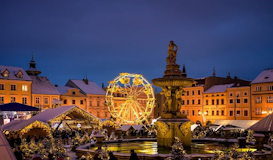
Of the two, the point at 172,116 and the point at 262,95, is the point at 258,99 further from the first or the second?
the point at 172,116

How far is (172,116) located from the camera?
61.4 feet

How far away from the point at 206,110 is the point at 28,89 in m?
36.4

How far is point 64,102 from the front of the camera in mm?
67438

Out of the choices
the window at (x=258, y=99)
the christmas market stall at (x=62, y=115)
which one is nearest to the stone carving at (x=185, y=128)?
the christmas market stall at (x=62, y=115)

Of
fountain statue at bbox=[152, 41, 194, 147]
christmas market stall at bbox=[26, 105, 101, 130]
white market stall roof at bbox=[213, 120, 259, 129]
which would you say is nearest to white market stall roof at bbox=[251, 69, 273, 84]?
white market stall roof at bbox=[213, 120, 259, 129]

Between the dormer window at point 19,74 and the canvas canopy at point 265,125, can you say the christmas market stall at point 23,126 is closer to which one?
the canvas canopy at point 265,125

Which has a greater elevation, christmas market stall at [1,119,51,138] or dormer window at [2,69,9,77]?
dormer window at [2,69,9,77]

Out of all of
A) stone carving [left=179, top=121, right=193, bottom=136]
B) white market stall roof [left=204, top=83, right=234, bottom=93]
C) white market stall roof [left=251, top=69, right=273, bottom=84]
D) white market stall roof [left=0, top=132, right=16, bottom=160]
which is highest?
white market stall roof [left=251, top=69, right=273, bottom=84]

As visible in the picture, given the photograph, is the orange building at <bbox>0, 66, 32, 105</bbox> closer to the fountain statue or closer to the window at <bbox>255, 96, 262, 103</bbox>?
the window at <bbox>255, 96, 262, 103</bbox>

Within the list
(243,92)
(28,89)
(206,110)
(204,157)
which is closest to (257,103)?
(243,92)

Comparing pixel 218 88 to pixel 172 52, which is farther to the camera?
pixel 218 88

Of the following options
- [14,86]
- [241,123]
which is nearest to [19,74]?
[14,86]

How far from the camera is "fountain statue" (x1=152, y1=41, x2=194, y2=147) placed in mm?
18344

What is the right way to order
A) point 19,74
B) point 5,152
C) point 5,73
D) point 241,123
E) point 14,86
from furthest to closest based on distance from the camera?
point 19,74
point 14,86
point 5,73
point 241,123
point 5,152
